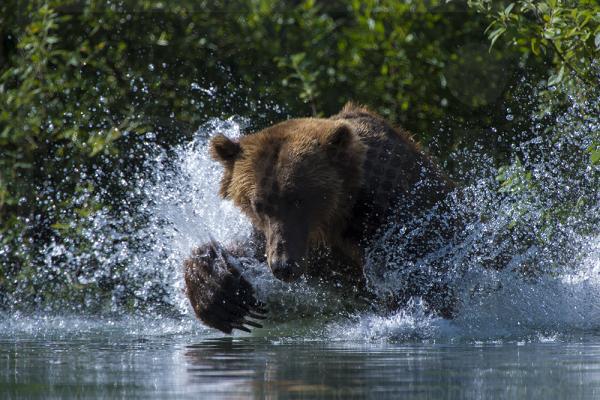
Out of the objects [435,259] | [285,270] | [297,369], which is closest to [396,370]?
[297,369]

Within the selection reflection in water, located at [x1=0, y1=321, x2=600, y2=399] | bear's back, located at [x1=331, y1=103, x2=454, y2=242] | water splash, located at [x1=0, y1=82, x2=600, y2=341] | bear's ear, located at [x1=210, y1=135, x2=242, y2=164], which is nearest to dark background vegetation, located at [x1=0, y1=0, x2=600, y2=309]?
water splash, located at [x1=0, y1=82, x2=600, y2=341]

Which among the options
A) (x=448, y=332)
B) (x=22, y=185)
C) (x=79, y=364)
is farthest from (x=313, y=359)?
(x=22, y=185)

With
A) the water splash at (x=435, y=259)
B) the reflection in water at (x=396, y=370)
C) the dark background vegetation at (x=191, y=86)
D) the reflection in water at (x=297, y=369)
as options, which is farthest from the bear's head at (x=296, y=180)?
the dark background vegetation at (x=191, y=86)

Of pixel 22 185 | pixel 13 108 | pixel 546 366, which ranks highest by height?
pixel 13 108

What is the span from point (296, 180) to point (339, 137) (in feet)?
1.20

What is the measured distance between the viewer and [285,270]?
19.1ft

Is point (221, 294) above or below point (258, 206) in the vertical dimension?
below

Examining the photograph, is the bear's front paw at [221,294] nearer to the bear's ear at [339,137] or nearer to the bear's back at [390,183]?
the bear's back at [390,183]

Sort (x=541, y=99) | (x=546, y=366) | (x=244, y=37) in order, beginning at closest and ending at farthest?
(x=546, y=366)
(x=541, y=99)
(x=244, y=37)

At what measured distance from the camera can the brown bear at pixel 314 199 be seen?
20.5ft

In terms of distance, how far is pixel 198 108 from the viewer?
9.86 meters

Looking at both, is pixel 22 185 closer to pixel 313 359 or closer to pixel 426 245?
pixel 426 245

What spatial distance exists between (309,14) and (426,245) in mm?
4755

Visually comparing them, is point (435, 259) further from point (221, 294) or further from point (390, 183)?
point (221, 294)
